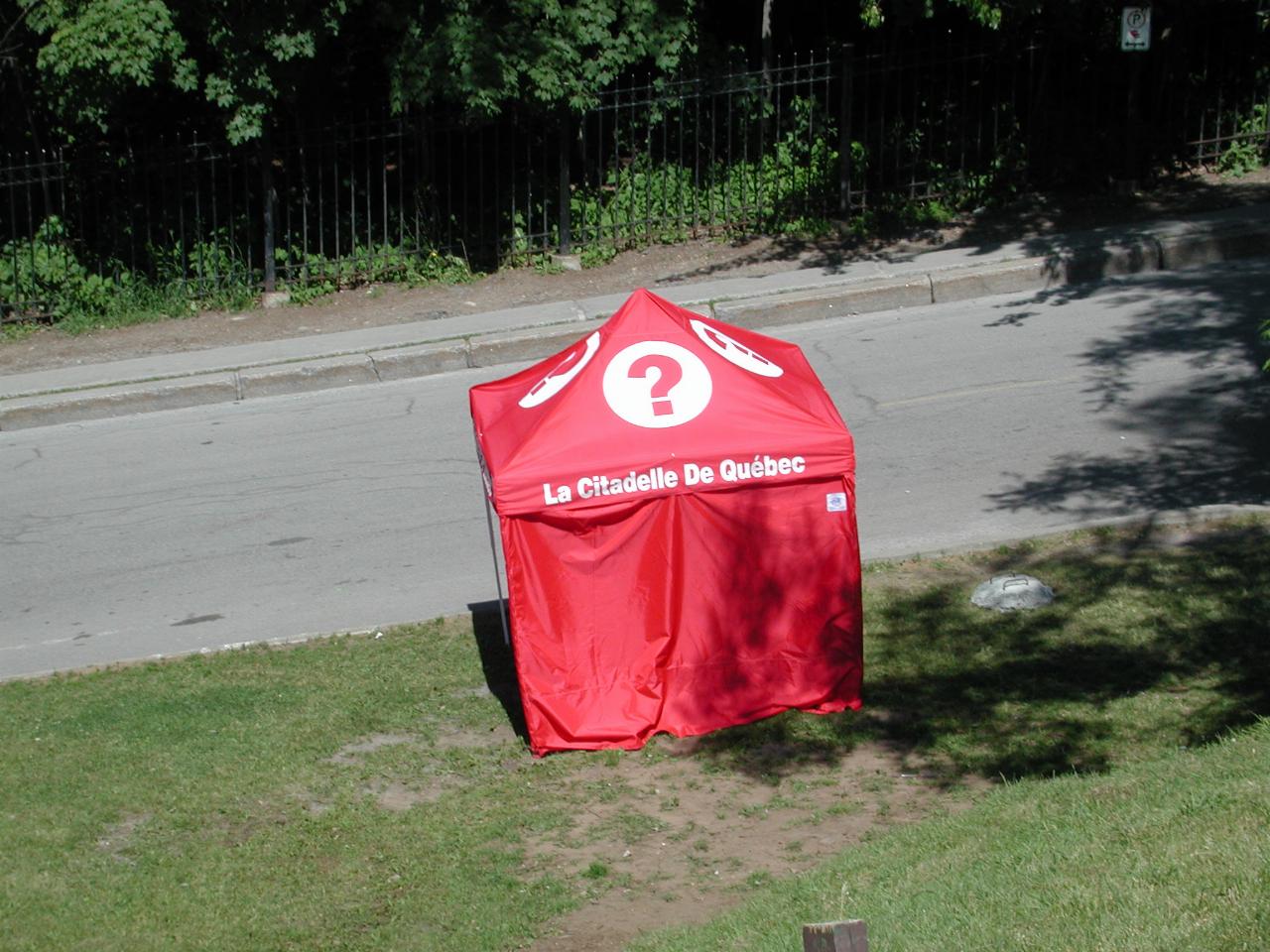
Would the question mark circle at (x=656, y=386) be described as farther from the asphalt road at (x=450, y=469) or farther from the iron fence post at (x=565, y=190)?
the iron fence post at (x=565, y=190)

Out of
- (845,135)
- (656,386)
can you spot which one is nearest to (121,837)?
(656,386)

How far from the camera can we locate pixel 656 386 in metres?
7.18

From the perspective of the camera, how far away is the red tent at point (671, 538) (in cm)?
699

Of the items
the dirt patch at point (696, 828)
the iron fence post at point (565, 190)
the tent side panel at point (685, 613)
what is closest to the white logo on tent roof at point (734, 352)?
the tent side panel at point (685, 613)

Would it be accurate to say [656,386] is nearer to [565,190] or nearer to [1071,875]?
[1071,875]

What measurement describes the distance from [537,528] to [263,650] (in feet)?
7.66

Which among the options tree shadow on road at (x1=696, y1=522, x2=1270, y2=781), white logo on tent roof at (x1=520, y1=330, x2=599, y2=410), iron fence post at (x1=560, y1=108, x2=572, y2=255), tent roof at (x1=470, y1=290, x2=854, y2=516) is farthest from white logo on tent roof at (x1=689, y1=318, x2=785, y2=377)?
iron fence post at (x1=560, y1=108, x2=572, y2=255)

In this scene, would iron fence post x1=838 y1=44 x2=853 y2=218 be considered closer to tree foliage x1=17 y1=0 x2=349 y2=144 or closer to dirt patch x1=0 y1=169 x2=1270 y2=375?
dirt patch x1=0 y1=169 x2=1270 y2=375

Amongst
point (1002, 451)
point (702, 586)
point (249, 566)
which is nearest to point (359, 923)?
point (702, 586)

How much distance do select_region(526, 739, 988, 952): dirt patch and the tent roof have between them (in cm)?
130

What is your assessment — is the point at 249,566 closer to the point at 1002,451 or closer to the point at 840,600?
the point at 840,600

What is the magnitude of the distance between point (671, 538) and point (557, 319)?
7.80 metres

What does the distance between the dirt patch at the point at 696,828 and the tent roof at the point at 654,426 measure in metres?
1.30

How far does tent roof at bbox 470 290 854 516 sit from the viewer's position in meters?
6.94
